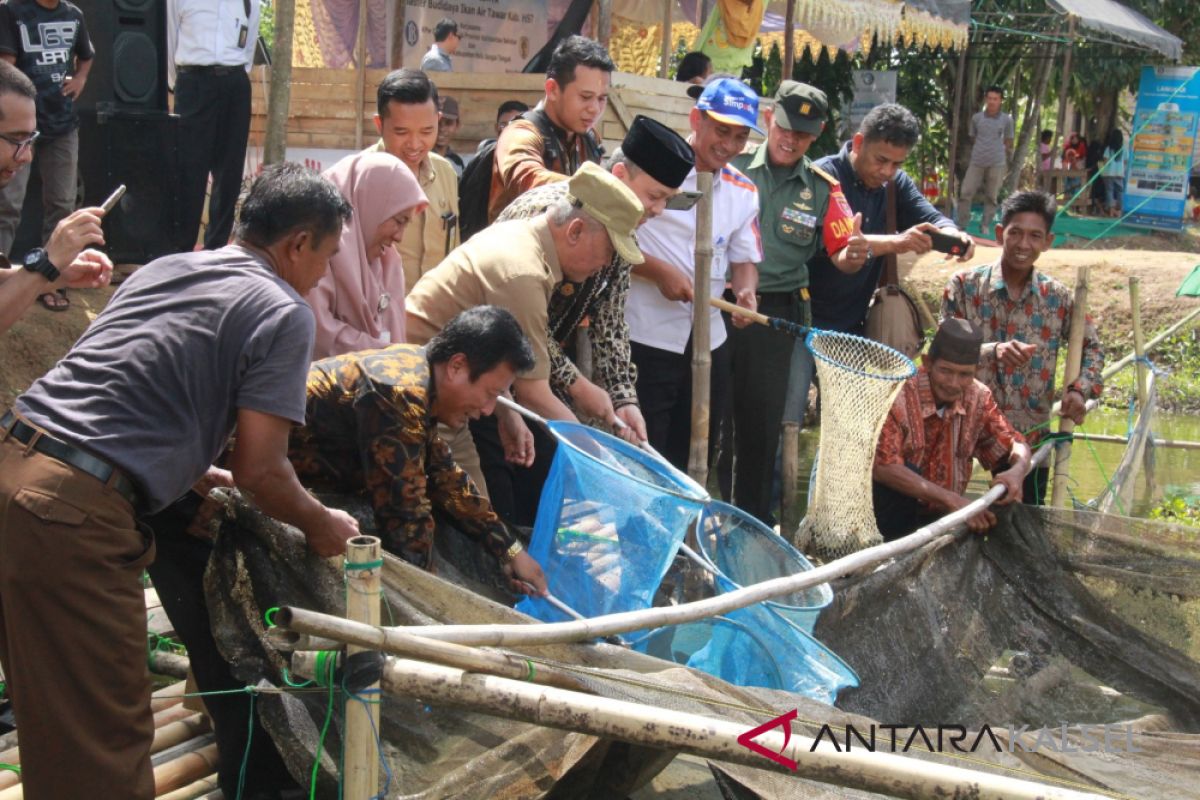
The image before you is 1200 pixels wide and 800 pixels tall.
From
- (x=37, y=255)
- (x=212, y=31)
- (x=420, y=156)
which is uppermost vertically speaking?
(x=212, y=31)

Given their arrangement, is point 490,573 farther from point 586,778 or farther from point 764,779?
point 764,779

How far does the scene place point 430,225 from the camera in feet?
18.3

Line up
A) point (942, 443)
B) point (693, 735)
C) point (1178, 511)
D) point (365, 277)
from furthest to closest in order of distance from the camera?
A: point (1178, 511) → point (942, 443) → point (365, 277) → point (693, 735)

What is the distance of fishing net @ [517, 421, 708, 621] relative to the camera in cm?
364

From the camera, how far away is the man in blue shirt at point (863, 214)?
6.01 meters

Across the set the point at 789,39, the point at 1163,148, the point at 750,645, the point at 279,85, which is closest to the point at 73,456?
the point at 750,645

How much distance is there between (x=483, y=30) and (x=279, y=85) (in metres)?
6.50

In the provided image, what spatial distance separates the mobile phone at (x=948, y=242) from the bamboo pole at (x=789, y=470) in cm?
77

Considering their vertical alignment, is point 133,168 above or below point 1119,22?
below

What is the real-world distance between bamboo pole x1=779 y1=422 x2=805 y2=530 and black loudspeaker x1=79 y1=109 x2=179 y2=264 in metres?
3.75

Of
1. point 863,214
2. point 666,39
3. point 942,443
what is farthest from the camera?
point 666,39

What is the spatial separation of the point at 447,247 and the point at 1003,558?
9.00 feet

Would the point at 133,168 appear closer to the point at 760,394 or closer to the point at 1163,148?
the point at 760,394

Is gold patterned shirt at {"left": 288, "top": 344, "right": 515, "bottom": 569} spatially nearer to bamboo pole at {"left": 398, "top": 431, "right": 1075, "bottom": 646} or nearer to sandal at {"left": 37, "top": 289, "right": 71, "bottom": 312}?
bamboo pole at {"left": 398, "top": 431, "right": 1075, "bottom": 646}
